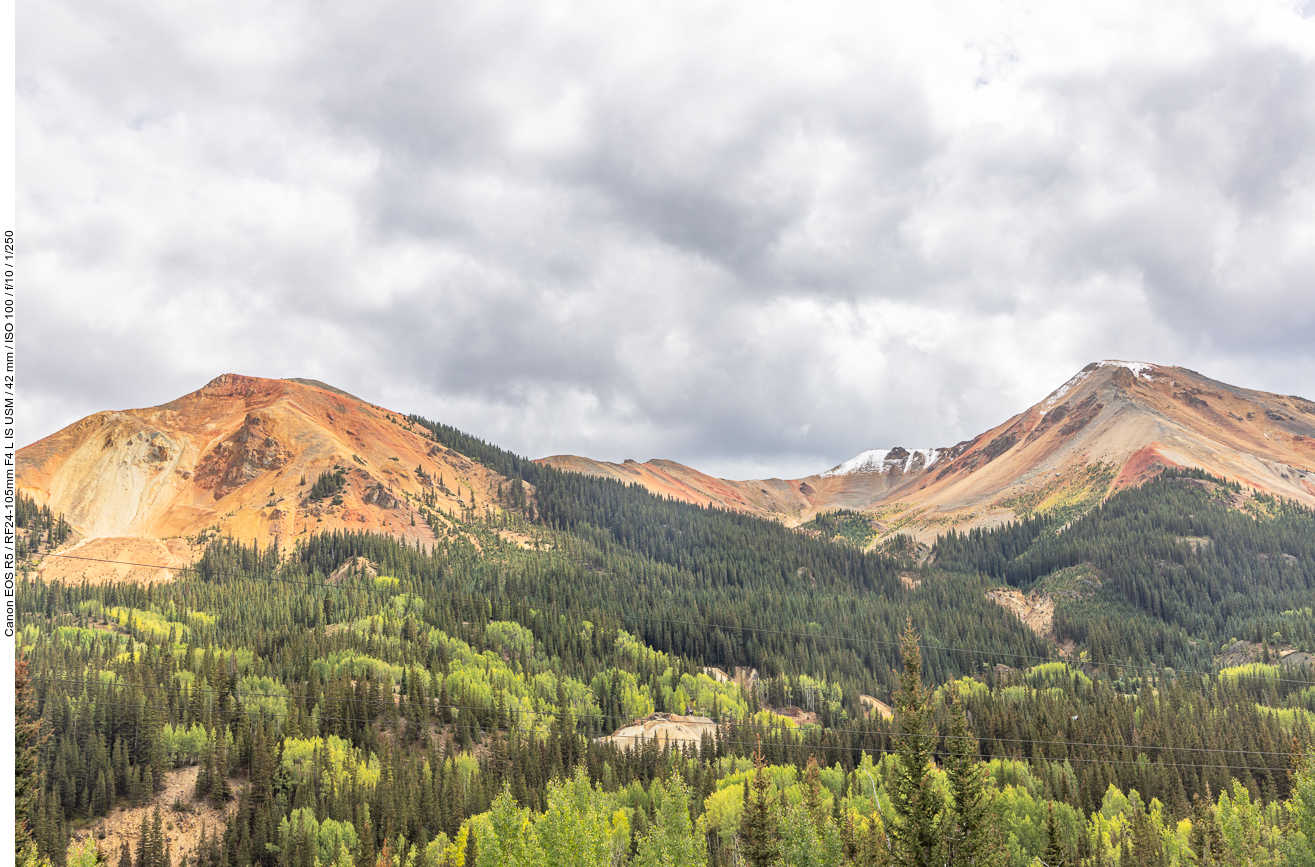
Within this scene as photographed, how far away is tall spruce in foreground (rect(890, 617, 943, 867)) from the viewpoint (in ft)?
127

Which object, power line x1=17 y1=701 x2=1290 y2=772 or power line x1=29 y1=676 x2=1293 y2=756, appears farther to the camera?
power line x1=29 y1=676 x2=1293 y2=756

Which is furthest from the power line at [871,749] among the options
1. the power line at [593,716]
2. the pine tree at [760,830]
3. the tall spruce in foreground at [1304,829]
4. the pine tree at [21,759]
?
the pine tree at [21,759]

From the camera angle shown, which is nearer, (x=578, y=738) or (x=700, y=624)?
(x=578, y=738)

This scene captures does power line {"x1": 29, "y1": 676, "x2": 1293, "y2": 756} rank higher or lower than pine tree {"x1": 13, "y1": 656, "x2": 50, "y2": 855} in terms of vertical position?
lower

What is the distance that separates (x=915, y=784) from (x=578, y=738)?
9478 centimetres

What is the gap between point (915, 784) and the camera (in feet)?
128

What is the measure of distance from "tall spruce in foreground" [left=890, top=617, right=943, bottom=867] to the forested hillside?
0.45ft

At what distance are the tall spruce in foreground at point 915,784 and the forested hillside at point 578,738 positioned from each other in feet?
0.45

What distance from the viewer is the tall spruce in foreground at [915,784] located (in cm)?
3856

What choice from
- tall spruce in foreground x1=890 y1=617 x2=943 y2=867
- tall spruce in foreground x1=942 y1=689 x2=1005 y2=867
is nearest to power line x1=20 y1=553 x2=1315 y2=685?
tall spruce in foreground x1=942 y1=689 x2=1005 y2=867

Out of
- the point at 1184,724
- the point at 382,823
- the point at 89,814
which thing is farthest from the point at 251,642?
the point at 1184,724

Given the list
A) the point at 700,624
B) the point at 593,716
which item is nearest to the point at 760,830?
the point at 593,716

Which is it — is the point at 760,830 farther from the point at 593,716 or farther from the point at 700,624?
the point at 700,624

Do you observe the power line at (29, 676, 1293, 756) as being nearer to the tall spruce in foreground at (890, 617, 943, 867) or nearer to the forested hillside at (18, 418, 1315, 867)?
the forested hillside at (18, 418, 1315, 867)
